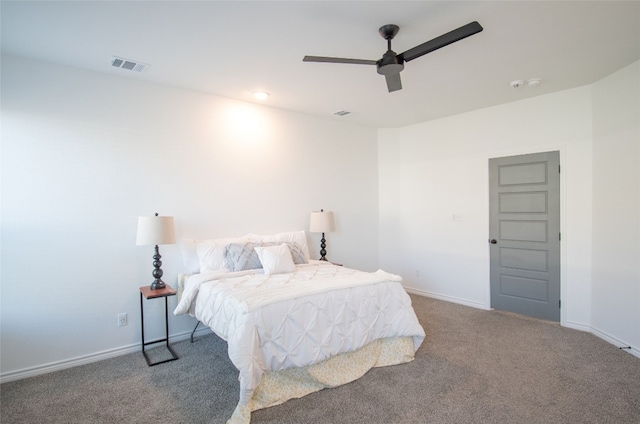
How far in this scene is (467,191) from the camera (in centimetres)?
470

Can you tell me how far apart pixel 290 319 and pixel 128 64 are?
8.67 ft

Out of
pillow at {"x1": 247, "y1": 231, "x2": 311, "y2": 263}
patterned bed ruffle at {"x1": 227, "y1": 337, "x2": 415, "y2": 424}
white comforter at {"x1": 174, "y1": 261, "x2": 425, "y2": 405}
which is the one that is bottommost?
patterned bed ruffle at {"x1": 227, "y1": 337, "x2": 415, "y2": 424}

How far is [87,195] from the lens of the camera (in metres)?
3.09

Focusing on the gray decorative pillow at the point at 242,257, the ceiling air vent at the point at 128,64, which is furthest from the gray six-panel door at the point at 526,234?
the ceiling air vent at the point at 128,64

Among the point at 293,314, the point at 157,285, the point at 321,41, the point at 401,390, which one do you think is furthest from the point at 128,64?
the point at 401,390

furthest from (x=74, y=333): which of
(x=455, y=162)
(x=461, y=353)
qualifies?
(x=455, y=162)

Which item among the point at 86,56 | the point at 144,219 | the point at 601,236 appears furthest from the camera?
the point at 601,236

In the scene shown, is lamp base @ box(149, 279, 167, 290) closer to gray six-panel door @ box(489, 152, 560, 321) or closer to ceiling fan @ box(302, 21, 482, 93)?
ceiling fan @ box(302, 21, 482, 93)

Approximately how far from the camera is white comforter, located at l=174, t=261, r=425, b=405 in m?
2.25

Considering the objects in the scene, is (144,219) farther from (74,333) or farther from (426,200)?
(426,200)

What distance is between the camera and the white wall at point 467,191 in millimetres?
3770

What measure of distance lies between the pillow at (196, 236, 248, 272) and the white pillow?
0.37 metres

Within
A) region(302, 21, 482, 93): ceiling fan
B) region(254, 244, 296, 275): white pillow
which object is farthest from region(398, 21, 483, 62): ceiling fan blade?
region(254, 244, 296, 275): white pillow

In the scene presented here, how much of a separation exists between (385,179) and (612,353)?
3.45 meters
